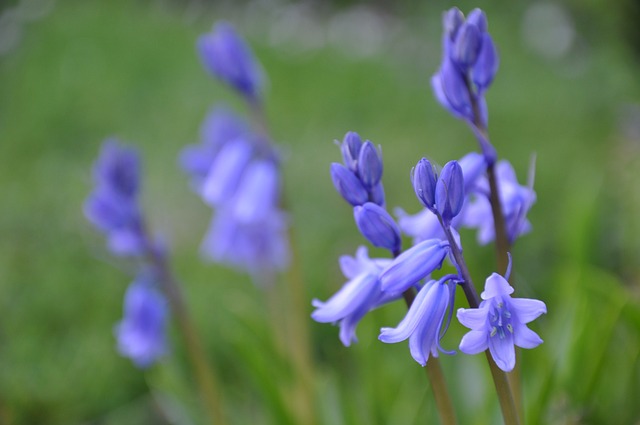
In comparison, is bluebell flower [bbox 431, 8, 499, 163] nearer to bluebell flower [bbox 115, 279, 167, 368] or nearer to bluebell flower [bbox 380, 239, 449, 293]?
bluebell flower [bbox 380, 239, 449, 293]

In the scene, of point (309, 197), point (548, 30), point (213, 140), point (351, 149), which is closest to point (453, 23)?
point (351, 149)

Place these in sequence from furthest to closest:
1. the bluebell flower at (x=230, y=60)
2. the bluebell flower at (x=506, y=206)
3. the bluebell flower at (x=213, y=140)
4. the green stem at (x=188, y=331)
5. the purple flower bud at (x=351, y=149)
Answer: the bluebell flower at (x=213, y=140), the bluebell flower at (x=230, y=60), the green stem at (x=188, y=331), the bluebell flower at (x=506, y=206), the purple flower bud at (x=351, y=149)

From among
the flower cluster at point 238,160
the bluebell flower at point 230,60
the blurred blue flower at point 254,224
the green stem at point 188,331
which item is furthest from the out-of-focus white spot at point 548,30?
the green stem at point 188,331

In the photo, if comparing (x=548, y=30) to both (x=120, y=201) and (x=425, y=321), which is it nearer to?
(x=120, y=201)

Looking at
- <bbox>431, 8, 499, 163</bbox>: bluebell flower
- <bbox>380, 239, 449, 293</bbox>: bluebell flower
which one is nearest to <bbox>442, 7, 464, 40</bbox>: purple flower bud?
<bbox>431, 8, 499, 163</bbox>: bluebell flower

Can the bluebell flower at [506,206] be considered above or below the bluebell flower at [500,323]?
above

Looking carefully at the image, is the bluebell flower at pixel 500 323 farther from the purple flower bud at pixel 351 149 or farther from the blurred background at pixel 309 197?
the blurred background at pixel 309 197

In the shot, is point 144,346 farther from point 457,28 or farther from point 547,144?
point 547,144
